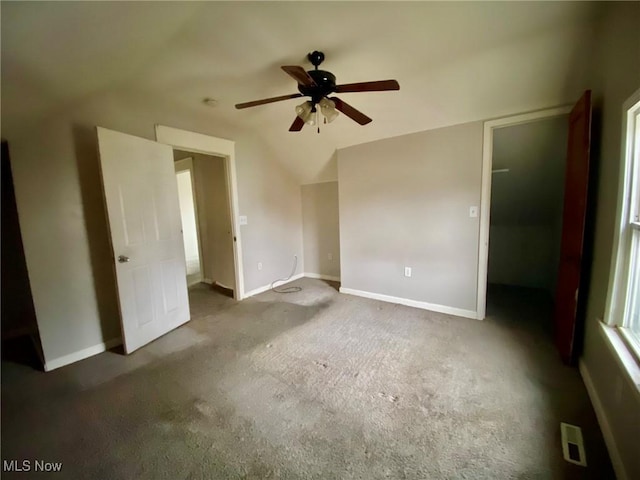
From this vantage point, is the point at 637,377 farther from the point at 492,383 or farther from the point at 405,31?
the point at 405,31

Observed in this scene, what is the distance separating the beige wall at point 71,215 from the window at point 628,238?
3.67 m

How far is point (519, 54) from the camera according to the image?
195 cm

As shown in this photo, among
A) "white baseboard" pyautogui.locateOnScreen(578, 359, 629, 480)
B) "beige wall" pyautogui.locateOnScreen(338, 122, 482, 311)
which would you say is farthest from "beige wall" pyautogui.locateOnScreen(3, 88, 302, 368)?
"white baseboard" pyautogui.locateOnScreen(578, 359, 629, 480)

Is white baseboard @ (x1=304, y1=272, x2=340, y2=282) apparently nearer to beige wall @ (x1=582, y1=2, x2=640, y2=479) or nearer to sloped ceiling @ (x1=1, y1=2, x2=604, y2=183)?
sloped ceiling @ (x1=1, y1=2, x2=604, y2=183)

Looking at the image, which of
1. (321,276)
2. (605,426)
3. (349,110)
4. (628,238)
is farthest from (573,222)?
(321,276)

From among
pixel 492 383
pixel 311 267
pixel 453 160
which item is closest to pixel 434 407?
pixel 492 383

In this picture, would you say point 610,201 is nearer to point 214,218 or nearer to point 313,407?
point 313,407

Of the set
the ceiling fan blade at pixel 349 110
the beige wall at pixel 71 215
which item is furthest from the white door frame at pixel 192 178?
the ceiling fan blade at pixel 349 110

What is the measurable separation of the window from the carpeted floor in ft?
2.06

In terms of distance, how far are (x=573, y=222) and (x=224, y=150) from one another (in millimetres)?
3638

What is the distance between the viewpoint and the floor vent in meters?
1.28

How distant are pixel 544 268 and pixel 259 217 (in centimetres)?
432

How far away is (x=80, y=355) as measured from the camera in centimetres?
231

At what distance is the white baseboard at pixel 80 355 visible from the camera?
2162 millimetres
